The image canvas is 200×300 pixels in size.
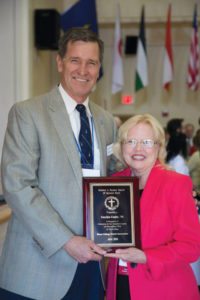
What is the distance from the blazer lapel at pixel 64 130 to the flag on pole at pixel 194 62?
9157mm

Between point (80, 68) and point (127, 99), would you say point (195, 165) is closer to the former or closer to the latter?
point (80, 68)

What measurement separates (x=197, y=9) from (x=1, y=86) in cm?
760

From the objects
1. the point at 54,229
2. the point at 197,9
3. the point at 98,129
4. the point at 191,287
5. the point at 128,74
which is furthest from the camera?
the point at 128,74

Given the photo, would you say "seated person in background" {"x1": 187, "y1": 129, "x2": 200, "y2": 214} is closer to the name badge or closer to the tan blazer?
the name badge

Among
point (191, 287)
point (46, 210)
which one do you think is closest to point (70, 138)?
point (46, 210)

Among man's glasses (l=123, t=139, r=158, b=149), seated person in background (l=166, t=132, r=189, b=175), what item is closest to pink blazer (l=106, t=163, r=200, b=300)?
man's glasses (l=123, t=139, r=158, b=149)

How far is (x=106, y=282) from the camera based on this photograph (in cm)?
221

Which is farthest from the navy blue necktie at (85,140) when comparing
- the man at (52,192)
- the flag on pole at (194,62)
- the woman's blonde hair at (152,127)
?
the flag on pole at (194,62)

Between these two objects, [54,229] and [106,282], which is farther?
[106,282]

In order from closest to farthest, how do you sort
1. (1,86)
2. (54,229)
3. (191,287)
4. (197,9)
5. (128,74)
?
(54,229) < (191,287) < (1,86) < (197,9) < (128,74)

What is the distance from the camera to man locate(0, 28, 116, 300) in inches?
77.9

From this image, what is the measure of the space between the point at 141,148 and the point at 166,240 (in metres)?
0.42

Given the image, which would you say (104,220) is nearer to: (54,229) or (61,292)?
(54,229)

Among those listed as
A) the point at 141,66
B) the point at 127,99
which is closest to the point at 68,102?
the point at 141,66
